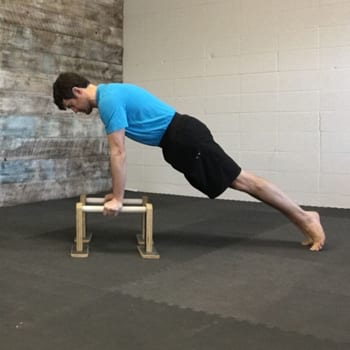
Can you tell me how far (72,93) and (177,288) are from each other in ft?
4.34

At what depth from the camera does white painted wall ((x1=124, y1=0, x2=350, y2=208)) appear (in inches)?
191

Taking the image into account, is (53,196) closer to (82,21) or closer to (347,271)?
(82,21)

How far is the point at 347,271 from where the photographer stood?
2.80m

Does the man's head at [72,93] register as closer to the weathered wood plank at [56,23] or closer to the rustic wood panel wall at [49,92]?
the rustic wood panel wall at [49,92]

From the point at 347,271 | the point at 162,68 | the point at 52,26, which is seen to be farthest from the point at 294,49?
the point at 347,271

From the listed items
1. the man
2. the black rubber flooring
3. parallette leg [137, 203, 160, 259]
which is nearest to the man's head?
the man

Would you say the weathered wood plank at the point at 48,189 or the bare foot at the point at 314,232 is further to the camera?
the weathered wood plank at the point at 48,189

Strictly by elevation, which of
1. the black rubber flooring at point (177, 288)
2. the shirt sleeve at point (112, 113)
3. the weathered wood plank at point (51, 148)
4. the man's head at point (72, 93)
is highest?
the man's head at point (72, 93)

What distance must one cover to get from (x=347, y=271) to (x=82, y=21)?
13.1ft

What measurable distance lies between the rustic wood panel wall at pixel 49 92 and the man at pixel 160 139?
6.51ft

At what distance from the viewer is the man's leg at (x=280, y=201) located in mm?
3201

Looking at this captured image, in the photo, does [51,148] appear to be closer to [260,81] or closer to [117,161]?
[260,81]

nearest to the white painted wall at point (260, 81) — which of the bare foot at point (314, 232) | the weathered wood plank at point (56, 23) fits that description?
the weathered wood plank at point (56, 23)

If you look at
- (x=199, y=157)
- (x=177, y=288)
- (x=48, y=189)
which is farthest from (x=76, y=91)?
(x=48, y=189)
